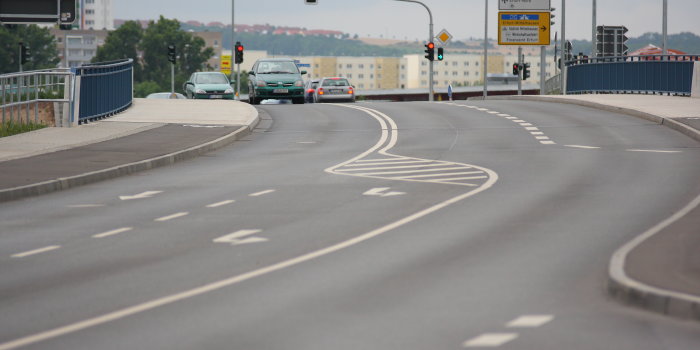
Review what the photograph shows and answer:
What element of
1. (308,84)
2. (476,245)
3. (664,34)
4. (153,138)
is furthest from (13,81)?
(664,34)

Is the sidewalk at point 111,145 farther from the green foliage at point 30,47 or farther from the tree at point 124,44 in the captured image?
the tree at point 124,44

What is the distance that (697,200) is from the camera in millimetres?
14422

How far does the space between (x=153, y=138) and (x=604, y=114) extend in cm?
1279

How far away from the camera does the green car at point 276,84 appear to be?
43.7 meters

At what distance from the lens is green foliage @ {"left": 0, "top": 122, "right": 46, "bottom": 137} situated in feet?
81.0

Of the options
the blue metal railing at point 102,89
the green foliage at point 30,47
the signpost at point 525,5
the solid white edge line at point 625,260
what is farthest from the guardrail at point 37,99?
the green foliage at point 30,47

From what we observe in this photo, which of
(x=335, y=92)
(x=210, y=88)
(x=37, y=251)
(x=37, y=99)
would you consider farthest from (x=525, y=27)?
(x=37, y=251)

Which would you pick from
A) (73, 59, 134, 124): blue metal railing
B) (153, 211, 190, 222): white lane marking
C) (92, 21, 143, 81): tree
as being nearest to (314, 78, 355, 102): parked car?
(73, 59, 134, 124): blue metal railing

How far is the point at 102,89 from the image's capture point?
95.1ft

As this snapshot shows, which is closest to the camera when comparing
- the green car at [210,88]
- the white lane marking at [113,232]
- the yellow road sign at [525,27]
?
the white lane marking at [113,232]

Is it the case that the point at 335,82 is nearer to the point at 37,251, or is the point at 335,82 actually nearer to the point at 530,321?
the point at 37,251

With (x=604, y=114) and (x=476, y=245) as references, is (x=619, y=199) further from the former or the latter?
(x=604, y=114)

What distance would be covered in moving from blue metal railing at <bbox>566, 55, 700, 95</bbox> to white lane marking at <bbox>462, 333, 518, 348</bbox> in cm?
3228

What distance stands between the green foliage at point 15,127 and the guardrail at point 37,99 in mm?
146
